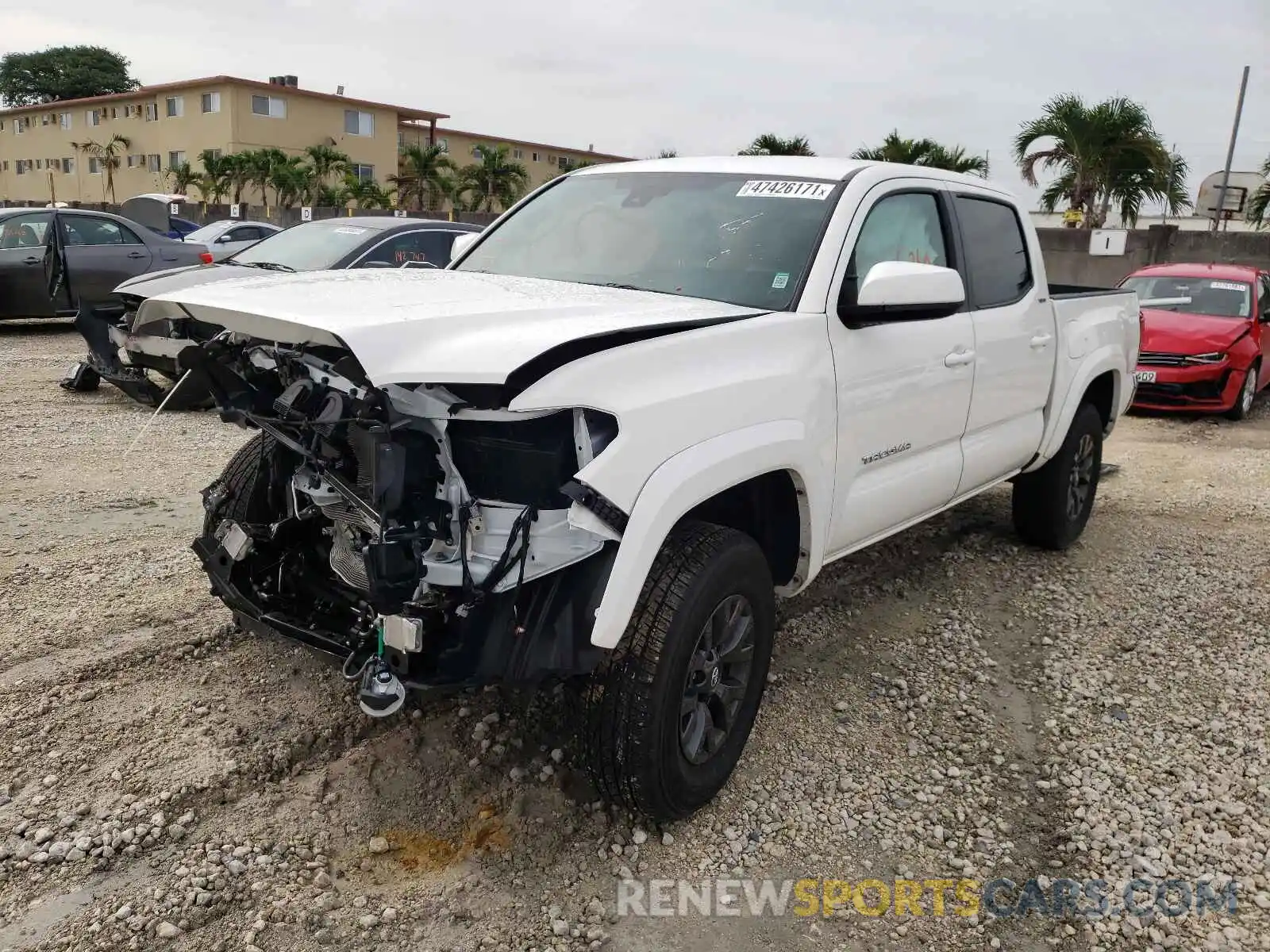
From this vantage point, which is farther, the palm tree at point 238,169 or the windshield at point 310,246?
the palm tree at point 238,169

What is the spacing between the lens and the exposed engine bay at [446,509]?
2.53 meters

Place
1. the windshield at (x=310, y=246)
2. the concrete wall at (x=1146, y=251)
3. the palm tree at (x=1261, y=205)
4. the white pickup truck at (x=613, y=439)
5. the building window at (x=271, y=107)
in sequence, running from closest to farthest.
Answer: the white pickup truck at (x=613, y=439) < the windshield at (x=310, y=246) < the concrete wall at (x=1146, y=251) < the palm tree at (x=1261, y=205) < the building window at (x=271, y=107)

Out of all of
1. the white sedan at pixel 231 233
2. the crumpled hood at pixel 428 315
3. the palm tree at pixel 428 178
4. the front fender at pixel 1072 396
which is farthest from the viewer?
the palm tree at pixel 428 178

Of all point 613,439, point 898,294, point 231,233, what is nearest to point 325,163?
point 231,233

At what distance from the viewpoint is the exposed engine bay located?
2.53 m

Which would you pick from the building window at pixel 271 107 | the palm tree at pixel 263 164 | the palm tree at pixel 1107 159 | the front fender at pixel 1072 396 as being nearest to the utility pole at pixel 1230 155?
the palm tree at pixel 1107 159

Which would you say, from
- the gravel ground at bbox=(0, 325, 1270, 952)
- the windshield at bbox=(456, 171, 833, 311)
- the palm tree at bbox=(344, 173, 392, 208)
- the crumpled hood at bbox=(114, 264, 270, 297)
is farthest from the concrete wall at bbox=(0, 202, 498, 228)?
the gravel ground at bbox=(0, 325, 1270, 952)

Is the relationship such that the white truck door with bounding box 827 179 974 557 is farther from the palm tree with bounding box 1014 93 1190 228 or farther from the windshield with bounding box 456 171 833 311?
the palm tree with bounding box 1014 93 1190 228

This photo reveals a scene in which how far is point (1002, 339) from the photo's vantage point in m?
4.50

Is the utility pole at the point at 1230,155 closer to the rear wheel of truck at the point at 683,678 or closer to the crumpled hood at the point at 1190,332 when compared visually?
the crumpled hood at the point at 1190,332

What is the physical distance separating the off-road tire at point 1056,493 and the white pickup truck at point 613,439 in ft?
5.00

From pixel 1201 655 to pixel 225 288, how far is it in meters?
4.26

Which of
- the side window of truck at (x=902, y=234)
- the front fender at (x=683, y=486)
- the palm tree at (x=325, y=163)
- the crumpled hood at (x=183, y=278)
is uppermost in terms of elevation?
the palm tree at (x=325, y=163)

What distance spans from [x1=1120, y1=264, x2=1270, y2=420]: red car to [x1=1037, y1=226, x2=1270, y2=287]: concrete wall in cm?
563
